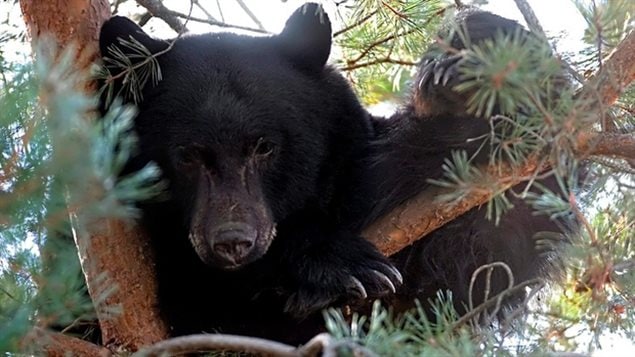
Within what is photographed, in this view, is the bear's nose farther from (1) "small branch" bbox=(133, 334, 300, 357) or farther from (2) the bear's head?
(1) "small branch" bbox=(133, 334, 300, 357)

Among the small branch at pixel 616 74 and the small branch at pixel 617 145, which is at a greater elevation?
the small branch at pixel 616 74

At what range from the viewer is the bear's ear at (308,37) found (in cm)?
523

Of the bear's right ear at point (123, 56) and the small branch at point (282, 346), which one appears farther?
the bear's right ear at point (123, 56)

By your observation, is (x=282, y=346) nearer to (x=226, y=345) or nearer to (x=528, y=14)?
(x=226, y=345)

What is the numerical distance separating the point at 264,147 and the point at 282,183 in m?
0.20

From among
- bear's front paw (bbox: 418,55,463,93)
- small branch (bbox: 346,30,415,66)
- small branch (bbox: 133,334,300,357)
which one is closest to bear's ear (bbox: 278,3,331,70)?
small branch (bbox: 346,30,415,66)

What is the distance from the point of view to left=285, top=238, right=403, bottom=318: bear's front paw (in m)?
4.55

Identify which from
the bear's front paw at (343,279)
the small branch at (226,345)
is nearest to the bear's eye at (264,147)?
the bear's front paw at (343,279)

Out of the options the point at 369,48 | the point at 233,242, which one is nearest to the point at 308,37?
the point at 369,48

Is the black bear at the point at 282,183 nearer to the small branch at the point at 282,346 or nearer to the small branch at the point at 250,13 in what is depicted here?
the small branch at the point at 250,13

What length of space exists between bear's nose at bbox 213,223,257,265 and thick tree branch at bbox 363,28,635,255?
Result: 0.64 metres

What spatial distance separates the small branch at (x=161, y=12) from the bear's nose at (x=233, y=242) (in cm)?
167

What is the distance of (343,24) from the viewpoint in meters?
5.52

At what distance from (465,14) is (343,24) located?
3.66 ft
